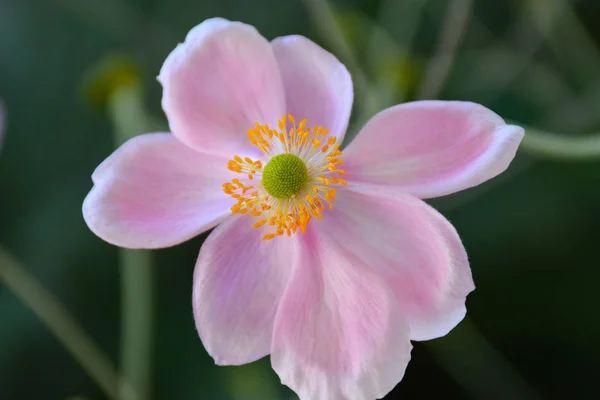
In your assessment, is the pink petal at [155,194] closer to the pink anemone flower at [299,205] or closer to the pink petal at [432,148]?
the pink anemone flower at [299,205]

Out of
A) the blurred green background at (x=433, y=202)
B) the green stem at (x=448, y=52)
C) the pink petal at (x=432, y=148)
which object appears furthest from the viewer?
the blurred green background at (x=433, y=202)

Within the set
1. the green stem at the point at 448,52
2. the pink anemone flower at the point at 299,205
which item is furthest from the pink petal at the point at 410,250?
the green stem at the point at 448,52

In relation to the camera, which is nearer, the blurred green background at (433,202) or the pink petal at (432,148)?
the pink petal at (432,148)

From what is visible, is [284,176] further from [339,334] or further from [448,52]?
[448,52]

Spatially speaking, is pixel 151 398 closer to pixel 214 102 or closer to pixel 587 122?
pixel 214 102

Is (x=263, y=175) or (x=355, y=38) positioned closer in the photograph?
(x=263, y=175)

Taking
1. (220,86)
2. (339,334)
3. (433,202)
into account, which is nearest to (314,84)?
(220,86)

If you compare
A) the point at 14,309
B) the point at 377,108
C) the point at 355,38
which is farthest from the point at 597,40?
the point at 14,309
